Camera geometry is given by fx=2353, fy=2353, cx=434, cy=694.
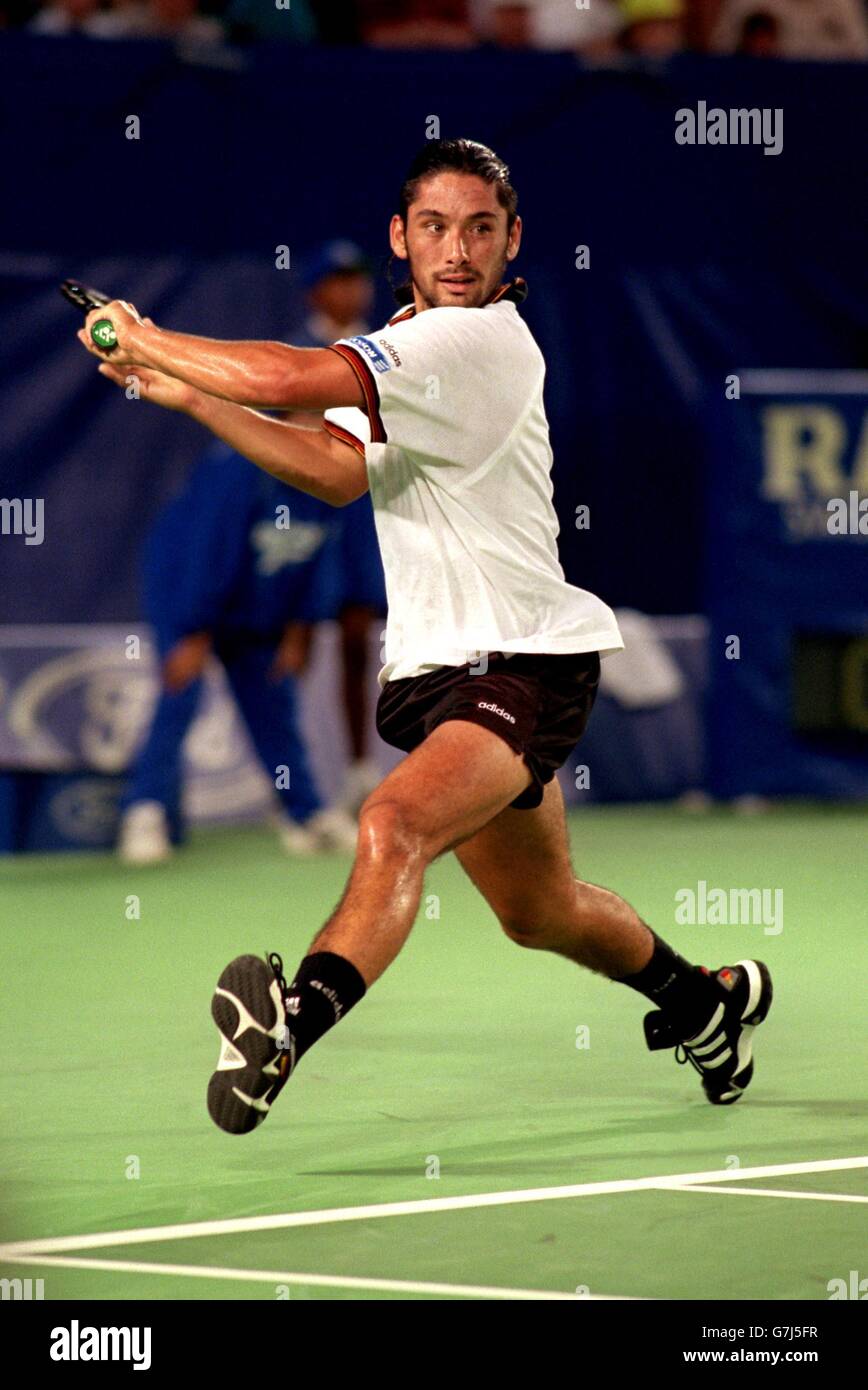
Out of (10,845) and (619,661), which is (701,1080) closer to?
(10,845)

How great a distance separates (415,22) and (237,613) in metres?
4.89

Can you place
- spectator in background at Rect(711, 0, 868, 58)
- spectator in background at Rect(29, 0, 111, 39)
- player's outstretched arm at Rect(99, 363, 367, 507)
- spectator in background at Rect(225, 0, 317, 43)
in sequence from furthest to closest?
spectator in background at Rect(711, 0, 868, 58) < spectator in background at Rect(225, 0, 317, 43) < spectator in background at Rect(29, 0, 111, 39) < player's outstretched arm at Rect(99, 363, 367, 507)

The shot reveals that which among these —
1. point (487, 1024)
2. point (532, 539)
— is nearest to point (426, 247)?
point (532, 539)

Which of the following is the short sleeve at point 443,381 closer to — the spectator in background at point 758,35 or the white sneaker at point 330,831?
A: the white sneaker at point 330,831

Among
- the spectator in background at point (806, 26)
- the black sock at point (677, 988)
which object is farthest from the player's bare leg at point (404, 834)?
the spectator in background at point (806, 26)

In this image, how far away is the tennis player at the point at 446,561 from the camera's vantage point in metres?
4.86

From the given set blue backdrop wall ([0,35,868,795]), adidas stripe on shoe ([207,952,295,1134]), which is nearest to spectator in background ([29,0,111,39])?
blue backdrop wall ([0,35,868,795])

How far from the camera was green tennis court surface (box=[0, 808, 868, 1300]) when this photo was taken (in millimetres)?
4402

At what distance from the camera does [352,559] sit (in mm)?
10969

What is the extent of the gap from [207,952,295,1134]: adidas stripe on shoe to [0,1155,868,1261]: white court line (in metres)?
0.21

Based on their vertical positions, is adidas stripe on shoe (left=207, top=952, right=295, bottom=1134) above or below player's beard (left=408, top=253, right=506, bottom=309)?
below

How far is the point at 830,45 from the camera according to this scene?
14742 millimetres

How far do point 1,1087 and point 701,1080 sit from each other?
181 centimetres

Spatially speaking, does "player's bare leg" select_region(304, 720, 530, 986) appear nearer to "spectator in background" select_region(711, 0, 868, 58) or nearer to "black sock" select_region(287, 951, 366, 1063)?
"black sock" select_region(287, 951, 366, 1063)
